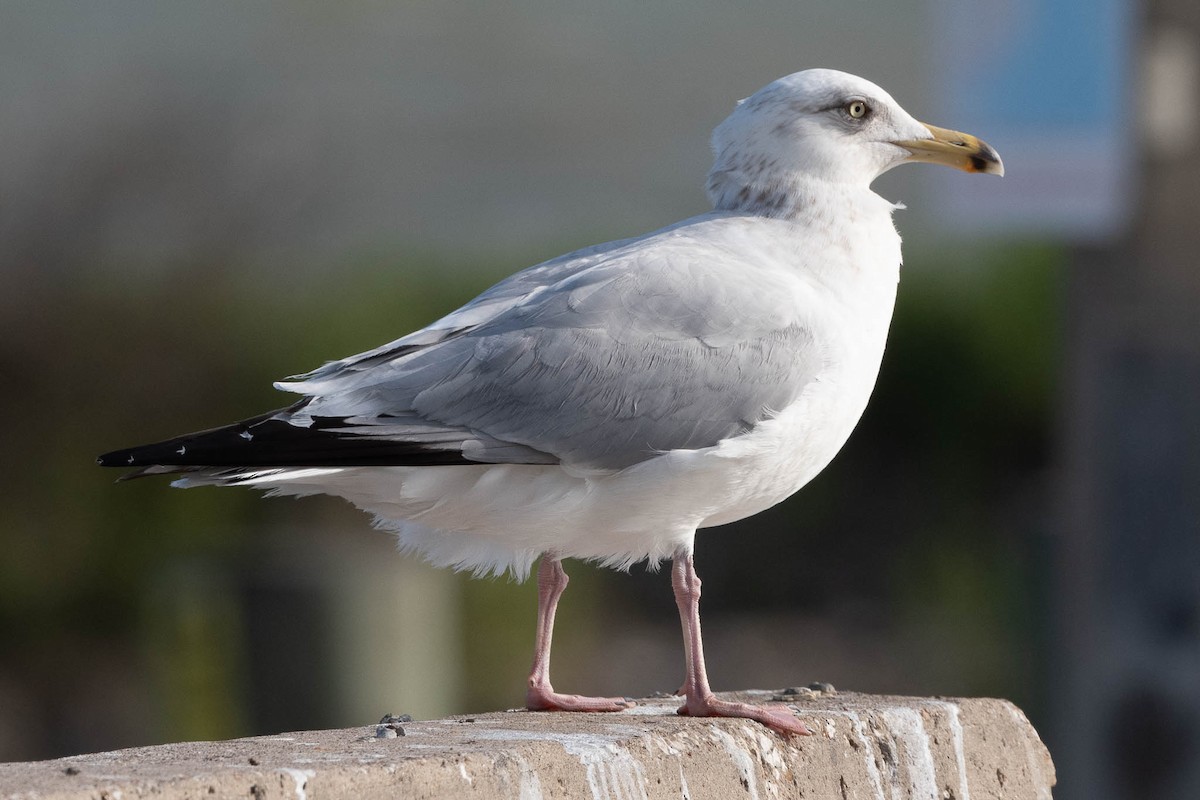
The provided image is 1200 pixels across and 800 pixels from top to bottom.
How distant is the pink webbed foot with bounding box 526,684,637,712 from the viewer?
396 cm

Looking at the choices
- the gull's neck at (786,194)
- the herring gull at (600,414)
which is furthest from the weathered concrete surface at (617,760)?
the gull's neck at (786,194)

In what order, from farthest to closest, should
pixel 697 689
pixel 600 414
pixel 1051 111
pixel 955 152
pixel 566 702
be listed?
pixel 1051 111 → pixel 955 152 → pixel 566 702 → pixel 697 689 → pixel 600 414

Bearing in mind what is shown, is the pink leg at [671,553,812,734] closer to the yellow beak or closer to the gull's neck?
the gull's neck

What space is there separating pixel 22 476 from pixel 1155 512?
293 inches

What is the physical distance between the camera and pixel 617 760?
3303mm

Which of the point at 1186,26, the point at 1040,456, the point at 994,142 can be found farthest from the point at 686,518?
the point at 1040,456

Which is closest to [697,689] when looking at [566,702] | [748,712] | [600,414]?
[748,712]

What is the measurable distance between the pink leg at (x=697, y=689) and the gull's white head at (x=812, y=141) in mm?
964

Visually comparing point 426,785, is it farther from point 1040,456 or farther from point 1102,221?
point 1040,456

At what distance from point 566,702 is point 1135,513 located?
4.84m

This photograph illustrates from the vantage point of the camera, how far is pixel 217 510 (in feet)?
36.2

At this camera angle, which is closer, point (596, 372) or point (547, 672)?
point (596, 372)

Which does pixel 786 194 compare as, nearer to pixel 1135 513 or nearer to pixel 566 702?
pixel 566 702

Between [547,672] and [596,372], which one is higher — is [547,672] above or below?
below
